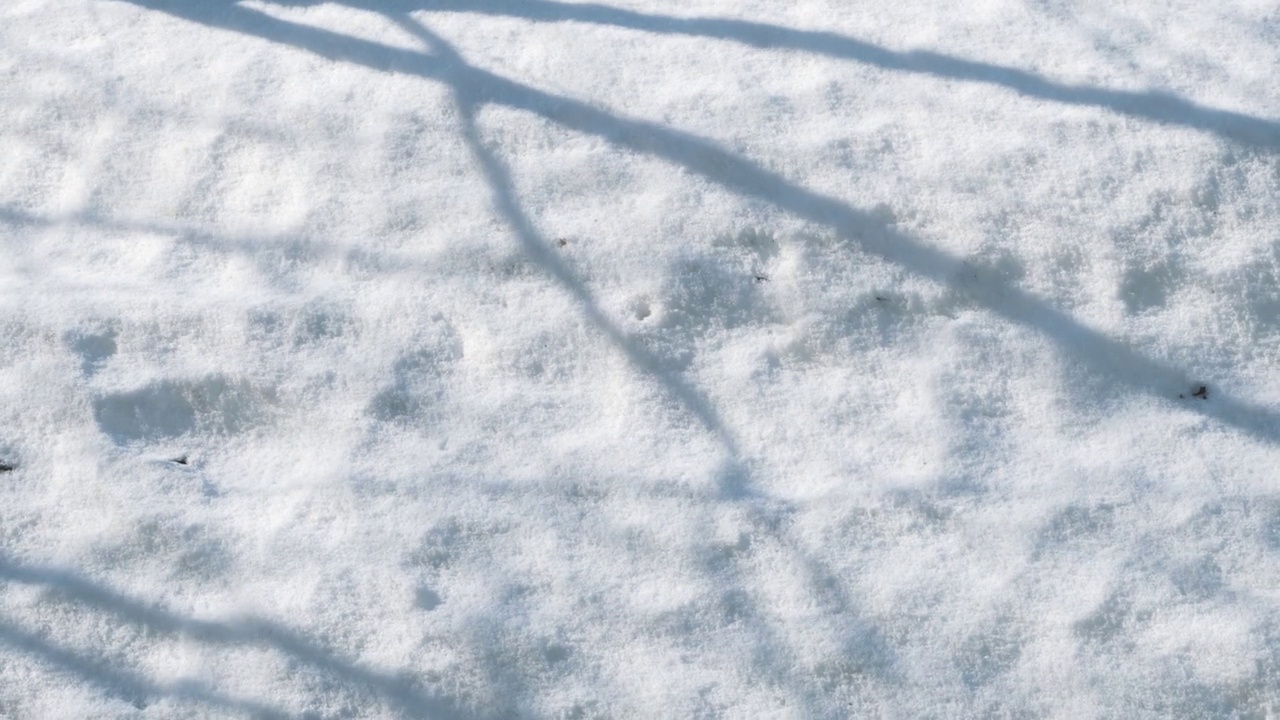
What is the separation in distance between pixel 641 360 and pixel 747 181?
Answer: 51 cm

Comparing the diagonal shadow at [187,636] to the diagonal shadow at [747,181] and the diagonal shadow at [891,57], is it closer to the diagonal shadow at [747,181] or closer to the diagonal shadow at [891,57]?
the diagonal shadow at [747,181]

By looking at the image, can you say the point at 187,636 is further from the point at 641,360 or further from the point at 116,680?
the point at 641,360

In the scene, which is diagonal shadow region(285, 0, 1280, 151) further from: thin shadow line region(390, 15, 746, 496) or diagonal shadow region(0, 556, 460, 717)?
diagonal shadow region(0, 556, 460, 717)

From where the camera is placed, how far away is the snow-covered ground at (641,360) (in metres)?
2.06

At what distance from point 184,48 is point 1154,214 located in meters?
2.31

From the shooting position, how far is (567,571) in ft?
7.04

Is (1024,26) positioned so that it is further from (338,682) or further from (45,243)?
(45,243)

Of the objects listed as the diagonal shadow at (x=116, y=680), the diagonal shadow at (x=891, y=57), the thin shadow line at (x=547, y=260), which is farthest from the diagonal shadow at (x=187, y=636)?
the diagonal shadow at (x=891, y=57)

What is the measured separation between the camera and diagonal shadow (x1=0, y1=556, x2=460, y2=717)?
204 centimetres

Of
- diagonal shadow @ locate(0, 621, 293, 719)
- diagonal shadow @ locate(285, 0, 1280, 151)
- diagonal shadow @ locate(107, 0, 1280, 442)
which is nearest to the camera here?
diagonal shadow @ locate(0, 621, 293, 719)

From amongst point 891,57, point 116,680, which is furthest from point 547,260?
point 116,680

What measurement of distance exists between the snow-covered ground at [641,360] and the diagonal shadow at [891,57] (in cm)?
1

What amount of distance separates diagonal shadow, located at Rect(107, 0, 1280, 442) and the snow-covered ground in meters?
0.01

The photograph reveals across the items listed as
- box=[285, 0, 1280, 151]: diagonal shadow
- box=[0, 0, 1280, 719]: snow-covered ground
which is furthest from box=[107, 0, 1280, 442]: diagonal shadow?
box=[285, 0, 1280, 151]: diagonal shadow
